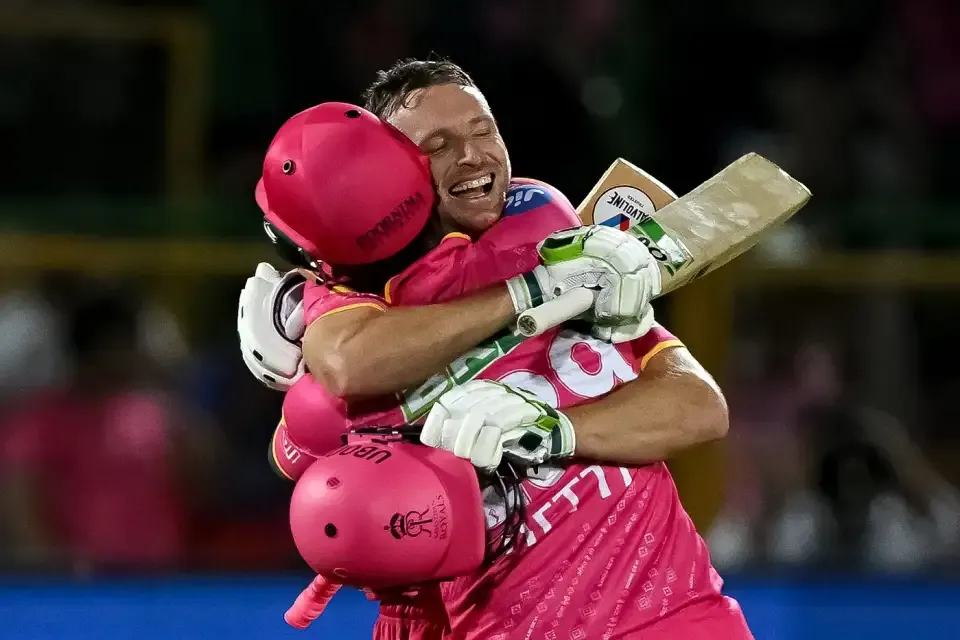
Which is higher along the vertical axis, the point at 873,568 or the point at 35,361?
the point at 35,361

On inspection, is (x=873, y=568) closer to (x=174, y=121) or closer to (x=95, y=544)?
(x=95, y=544)

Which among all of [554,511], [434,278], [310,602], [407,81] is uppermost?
[407,81]

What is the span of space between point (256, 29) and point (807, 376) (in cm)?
256

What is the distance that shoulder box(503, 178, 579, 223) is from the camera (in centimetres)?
206

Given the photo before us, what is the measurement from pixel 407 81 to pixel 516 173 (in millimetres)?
2772

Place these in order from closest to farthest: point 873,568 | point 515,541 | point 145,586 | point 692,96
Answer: point 515,541 → point 145,586 → point 873,568 → point 692,96

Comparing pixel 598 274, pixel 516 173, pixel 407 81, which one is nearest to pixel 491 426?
pixel 598 274

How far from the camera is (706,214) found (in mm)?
2092

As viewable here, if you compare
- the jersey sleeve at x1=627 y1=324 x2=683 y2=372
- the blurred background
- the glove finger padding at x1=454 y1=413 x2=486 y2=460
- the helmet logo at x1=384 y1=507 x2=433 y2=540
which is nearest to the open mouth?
the jersey sleeve at x1=627 y1=324 x2=683 y2=372

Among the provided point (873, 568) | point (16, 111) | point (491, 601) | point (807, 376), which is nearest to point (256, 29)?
point (16, 111)

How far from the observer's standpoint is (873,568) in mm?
4215

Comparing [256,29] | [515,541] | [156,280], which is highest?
[256,29]

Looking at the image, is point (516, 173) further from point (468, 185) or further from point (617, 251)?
point (617, 251)

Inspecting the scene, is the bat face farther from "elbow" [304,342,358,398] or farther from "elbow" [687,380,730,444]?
"elbow" [304,342,358,398]
